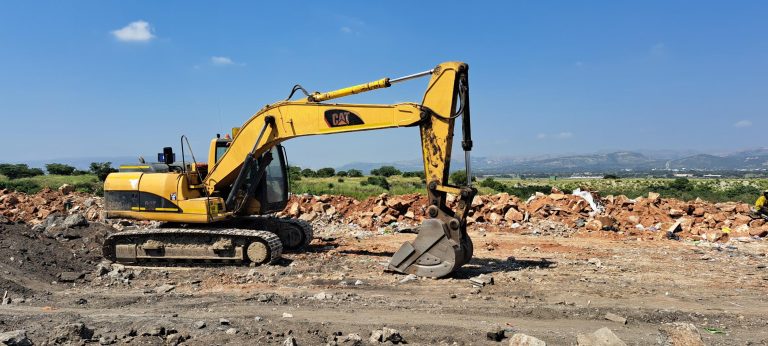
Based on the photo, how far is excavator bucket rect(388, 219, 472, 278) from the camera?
8109 mm

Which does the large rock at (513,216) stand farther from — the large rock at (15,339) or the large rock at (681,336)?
the large rock at (15,339)

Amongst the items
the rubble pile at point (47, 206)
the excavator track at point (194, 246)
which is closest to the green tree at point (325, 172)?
the rubble pile at point (47, 206)

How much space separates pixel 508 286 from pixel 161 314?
190 inches

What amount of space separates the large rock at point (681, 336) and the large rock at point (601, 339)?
682 mm

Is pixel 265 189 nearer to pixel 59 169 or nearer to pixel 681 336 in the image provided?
pixel 681 336

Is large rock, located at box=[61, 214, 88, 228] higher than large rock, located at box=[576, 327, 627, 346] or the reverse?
higher

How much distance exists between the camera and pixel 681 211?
15.8m

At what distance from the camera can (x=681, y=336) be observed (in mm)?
5180

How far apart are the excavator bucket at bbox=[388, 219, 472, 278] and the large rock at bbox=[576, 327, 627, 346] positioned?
10.4 feet

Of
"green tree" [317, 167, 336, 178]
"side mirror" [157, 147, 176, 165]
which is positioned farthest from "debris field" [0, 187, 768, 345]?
"green tree" [317, 167, 336, 178]

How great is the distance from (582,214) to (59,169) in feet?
130

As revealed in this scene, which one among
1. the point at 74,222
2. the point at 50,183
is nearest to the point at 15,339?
the point at 74,222

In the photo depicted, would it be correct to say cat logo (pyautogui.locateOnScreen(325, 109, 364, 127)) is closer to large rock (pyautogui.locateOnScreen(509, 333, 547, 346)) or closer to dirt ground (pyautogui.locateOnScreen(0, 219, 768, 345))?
dirt ground (pyautogui.locateOnScreen(0, 219, 768, 345))

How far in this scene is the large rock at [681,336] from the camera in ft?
16.5
